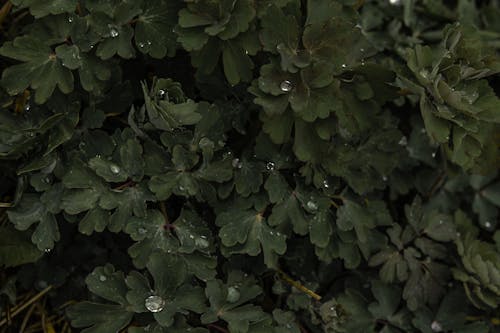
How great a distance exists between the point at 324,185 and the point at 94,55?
82 cm

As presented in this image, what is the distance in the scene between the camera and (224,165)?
1845mm

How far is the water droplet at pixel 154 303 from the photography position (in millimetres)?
1760

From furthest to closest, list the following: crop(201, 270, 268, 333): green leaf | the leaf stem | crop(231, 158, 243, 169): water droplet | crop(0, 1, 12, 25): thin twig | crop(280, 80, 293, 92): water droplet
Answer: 1. crop(0, 1, 12, 25): thin twig
2. the leaf stem
3. crop(231, 158, 243, 169): water droplet
4. crop(201, 270, 268, 333): green leaf
5. crop(280, 80, 293, 92): water droplet

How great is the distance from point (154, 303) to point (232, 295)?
0.81 ft

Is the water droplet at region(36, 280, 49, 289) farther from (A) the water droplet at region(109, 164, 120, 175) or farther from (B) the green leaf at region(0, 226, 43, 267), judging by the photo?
(A) the water droplet at region(109, 164, 120, 175)

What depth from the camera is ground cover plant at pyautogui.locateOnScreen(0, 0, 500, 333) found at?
1.72 metres

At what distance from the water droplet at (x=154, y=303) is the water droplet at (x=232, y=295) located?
0.68 ft

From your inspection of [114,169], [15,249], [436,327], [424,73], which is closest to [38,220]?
[15,249]

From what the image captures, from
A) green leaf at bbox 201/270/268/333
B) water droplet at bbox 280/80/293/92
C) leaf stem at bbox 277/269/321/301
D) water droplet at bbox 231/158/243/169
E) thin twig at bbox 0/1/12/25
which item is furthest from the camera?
thin twig at bbox 0/1/12/25

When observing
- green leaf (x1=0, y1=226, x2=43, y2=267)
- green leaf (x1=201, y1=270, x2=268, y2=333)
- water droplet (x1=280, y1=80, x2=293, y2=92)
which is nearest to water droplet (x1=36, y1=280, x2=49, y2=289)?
green leaf (x1=0, y1=226, x2=43, y2=267)

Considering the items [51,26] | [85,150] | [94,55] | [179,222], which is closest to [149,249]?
[179,222]

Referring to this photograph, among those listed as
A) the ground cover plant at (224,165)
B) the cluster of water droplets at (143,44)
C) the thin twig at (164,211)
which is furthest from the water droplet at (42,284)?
the cluster of water droplets at (143,44)

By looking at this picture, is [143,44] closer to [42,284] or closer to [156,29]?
[156,29]

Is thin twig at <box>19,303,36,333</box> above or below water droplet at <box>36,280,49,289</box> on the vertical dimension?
below
